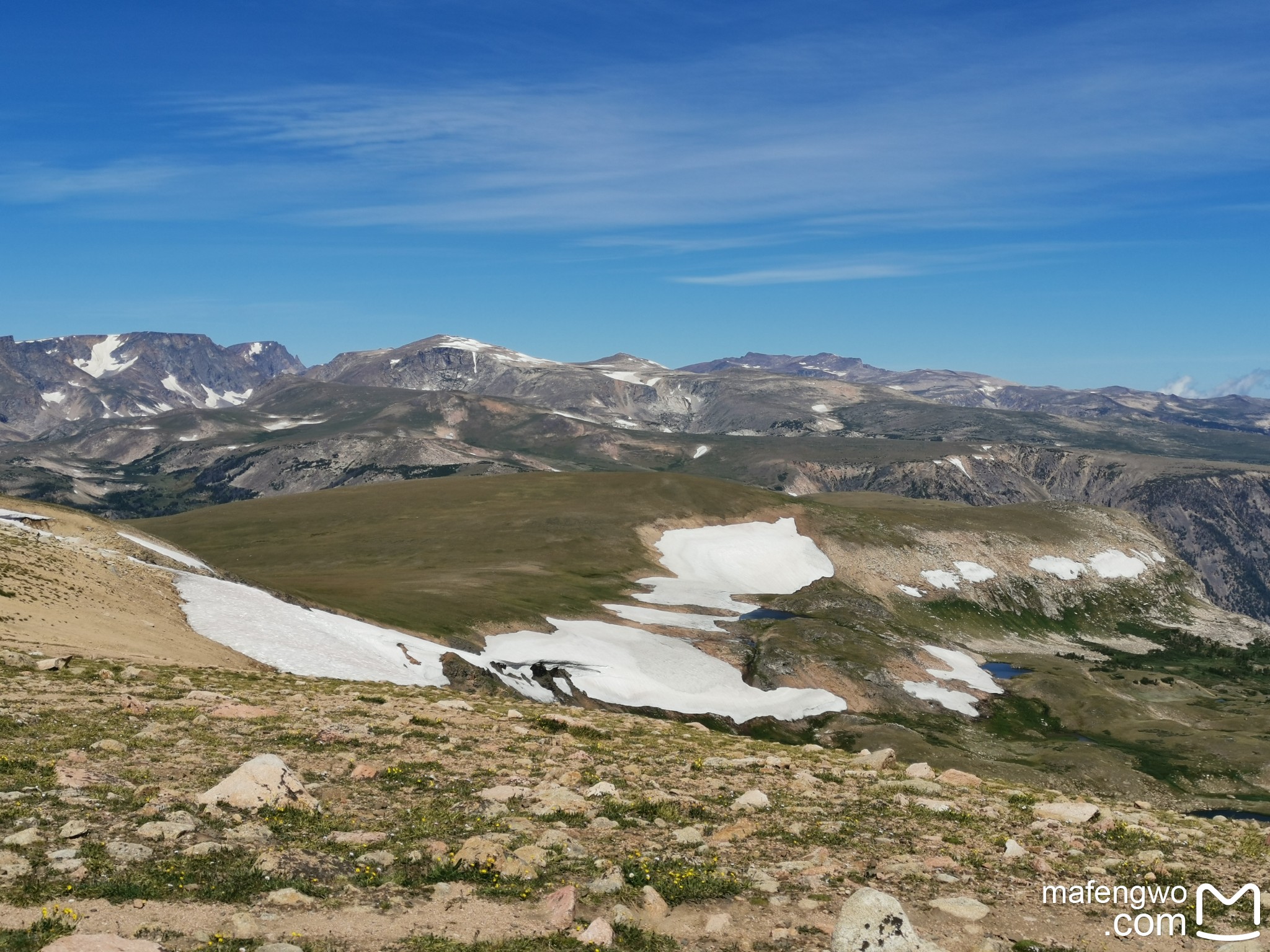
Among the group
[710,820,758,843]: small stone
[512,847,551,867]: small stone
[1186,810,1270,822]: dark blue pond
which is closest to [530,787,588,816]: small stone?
[512,847,551,867]: small stone

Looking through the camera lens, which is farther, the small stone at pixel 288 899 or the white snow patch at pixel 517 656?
the white snow patch at pixel 517 656

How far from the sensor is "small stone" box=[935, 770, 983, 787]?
2833cm

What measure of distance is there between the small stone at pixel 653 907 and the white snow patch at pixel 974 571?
18572 centimetres

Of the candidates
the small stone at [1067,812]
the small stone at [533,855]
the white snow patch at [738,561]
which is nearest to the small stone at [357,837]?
the small stone at [533,855]

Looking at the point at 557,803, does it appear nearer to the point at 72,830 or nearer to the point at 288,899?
the point at 288,899

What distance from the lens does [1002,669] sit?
139 metres

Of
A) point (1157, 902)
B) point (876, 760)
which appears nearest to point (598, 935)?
point (1157, 902)

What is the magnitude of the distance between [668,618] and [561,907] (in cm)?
10686

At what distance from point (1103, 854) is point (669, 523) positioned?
16945cm

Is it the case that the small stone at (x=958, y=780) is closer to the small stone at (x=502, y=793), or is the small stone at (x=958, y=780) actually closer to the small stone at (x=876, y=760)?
the small stone at (x=876, y=760)

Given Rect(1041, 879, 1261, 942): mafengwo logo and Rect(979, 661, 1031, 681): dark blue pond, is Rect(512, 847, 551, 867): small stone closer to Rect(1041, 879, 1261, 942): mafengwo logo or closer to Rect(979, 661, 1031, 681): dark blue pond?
Rect(1041, 879, 1261, 942): mafengwo logo

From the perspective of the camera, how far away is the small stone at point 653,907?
1586 centimetres

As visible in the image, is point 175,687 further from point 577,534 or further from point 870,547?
point 870,547

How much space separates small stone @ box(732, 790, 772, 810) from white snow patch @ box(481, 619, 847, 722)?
58.3 meters
